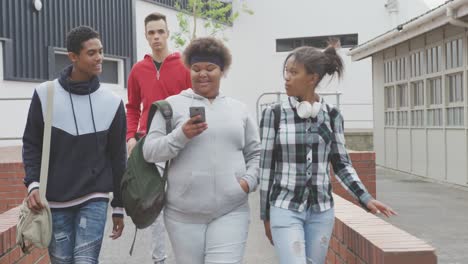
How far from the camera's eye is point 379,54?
59.1ft

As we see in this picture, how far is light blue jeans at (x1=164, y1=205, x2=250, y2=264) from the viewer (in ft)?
10.5

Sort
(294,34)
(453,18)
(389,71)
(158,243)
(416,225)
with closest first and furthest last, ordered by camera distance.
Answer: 1. (158,243)
2. (416,225)
3. (453,18)
4. (389,71)
5. (294,34)

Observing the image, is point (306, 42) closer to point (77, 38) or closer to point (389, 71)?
point (389, 71)

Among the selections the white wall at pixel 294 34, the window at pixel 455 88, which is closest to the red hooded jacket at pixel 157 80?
the window at pixel 455 88

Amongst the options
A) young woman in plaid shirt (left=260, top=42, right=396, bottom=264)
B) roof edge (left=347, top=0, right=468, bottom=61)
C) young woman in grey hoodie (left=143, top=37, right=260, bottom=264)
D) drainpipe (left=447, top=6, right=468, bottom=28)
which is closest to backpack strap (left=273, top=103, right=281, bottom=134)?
young woman in plaid shirt (left=260, top=42, right=396, bottom=264)

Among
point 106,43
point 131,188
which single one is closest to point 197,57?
point 131,188

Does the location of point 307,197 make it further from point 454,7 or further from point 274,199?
point 454,7

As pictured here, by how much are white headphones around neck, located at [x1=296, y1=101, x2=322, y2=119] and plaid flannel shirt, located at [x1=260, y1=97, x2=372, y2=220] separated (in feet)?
0.15

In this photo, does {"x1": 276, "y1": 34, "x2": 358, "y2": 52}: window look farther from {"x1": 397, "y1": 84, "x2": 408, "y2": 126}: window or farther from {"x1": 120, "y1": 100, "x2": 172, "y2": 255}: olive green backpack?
{"x1": 120, "y1": 100, "x2": 172, "y2": 255}: olive green backpack

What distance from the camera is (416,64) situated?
49.2 feet

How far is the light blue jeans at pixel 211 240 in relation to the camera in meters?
3.19

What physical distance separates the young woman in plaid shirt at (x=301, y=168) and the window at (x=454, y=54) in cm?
960

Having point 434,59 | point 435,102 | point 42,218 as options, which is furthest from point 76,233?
point 435,102

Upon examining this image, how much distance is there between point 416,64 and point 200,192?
1269cm
